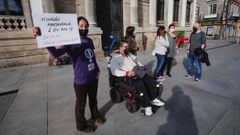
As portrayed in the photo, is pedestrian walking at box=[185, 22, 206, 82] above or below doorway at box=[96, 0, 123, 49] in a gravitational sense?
below

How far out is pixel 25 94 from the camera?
12.9 feet

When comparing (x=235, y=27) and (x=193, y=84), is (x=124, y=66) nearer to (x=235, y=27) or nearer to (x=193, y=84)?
(x=193, y=84)

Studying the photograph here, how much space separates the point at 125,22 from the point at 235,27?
3780 cm

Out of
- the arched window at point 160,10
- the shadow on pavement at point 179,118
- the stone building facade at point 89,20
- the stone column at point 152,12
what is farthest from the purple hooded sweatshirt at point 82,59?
the arched window at point 160,10

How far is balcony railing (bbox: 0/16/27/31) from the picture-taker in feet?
21.4

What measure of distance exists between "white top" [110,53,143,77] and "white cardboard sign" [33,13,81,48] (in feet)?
3.53

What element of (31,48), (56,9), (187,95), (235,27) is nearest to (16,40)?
(31,48)

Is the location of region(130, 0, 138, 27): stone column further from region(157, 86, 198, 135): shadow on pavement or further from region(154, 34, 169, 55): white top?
region(157, 86, 198, 135): shadow on pavement

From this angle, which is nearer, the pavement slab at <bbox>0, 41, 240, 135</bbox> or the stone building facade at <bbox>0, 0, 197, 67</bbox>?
the pavement slab at <bbox>0, 41, 240, 135</bbox>

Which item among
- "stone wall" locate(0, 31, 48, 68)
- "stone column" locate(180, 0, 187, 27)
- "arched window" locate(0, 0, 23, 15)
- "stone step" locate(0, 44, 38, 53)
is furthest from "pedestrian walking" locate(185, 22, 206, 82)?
"stone column" locate(180, 0, 187, 27)

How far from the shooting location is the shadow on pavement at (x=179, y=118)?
2.38 metres

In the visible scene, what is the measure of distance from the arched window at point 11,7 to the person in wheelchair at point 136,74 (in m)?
6.51

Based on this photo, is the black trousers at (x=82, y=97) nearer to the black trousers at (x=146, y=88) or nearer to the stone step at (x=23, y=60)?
the black trousers at (x=146, y=88)

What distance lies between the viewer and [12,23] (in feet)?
22.2
